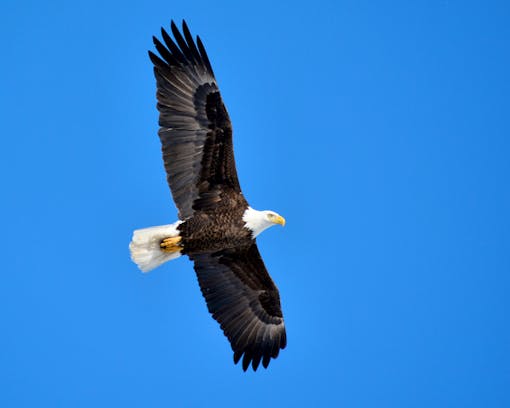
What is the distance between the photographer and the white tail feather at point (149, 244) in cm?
1397

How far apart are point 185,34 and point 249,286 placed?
4164mm

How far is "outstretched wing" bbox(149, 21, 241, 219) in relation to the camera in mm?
13805

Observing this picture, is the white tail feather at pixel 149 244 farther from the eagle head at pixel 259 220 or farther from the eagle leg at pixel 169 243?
the eagle head at pixel 259 220

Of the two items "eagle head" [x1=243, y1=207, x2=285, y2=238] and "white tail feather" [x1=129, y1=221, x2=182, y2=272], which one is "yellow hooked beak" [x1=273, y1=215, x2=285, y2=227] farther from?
"white tail feather" [x1=129, y1=221, x2=182, y2=272]

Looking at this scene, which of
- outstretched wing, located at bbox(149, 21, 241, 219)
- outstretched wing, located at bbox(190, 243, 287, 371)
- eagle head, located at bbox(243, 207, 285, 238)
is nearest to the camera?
outstretched wing, located at bbox(149, 21, 241, 219)

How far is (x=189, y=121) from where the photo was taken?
13867 millimetres

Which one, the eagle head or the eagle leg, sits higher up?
the eagle head

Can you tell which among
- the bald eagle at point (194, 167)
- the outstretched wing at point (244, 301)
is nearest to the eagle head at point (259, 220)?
the bald eagle at point (194, 167)

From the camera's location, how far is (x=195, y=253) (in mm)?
14578

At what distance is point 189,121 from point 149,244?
6.32 feet

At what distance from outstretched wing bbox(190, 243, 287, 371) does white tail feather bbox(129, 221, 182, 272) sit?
0.91 m

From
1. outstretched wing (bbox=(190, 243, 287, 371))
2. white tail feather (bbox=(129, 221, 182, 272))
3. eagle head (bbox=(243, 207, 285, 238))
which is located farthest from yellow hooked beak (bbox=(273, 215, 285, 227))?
white tail feather (bbox=(129, 221, 182, 272))

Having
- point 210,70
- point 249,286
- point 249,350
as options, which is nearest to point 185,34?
point 210,70

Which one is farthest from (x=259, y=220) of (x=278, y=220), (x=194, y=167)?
(x=194, y=167)
